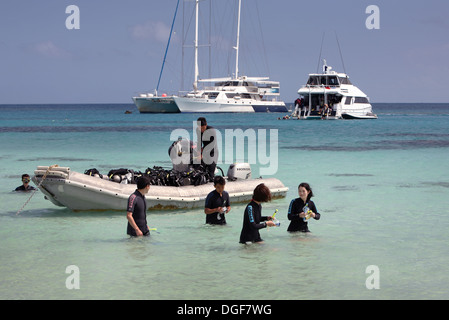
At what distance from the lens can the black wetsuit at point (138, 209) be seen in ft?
29.2

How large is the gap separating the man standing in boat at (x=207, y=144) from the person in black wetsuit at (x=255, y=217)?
3617mm

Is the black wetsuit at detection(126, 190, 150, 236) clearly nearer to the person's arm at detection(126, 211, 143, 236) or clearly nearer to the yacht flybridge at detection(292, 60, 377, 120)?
the person's arm at detection(126, 211, 143, 236)

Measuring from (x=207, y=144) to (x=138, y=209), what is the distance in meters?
3.86

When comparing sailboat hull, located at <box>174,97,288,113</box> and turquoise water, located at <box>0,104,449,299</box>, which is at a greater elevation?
sailboat hull, located at <box>174,97,288,113</box>

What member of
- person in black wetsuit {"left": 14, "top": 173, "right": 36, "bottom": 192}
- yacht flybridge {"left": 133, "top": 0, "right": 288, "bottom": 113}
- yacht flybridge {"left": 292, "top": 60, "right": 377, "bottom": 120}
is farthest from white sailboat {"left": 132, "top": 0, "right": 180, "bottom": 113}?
person in black wetsuit {"left": 14, "top": 173, "right": 36, "bottom": 192}

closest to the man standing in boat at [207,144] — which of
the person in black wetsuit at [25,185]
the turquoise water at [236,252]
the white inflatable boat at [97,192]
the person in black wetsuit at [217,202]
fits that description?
the white inflatable boat at [97,192]

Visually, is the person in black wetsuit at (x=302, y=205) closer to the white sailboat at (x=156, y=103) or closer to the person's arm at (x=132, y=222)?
the person's arm at (x=132, y=222)

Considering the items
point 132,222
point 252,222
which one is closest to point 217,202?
point 252,222

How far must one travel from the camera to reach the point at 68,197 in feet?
38.2

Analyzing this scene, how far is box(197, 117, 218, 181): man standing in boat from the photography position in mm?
12414

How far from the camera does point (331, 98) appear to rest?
216 feet

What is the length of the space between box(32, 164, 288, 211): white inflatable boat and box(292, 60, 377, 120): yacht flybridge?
51.4m
